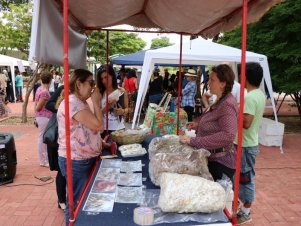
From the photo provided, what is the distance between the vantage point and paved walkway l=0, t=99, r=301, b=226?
3.82m

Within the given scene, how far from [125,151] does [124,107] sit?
123cm

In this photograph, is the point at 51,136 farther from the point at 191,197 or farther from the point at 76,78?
the point at 191,197

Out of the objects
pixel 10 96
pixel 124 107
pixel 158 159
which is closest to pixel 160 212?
pixel 158 159

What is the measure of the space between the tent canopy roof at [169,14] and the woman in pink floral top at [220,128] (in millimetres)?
A: 533

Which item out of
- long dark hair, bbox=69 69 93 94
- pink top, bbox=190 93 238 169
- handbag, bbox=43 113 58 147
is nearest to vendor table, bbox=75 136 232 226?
pink top, bbox=190 93 238 169

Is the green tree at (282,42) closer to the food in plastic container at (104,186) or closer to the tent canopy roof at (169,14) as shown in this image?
the tent canopy roof at (169,14)

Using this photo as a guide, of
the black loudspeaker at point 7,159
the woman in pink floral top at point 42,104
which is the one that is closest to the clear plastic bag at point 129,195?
the black loudspeaker at point 7,159

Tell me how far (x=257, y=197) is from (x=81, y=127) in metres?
3.06

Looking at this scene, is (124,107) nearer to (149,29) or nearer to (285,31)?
(149,29)

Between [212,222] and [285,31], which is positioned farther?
[285,31]

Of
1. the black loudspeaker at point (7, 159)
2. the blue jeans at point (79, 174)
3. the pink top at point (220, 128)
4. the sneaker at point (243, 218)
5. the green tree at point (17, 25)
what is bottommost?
the sneaker at point (243, 218)

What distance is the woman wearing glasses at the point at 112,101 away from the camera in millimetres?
4121

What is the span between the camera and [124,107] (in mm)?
4266

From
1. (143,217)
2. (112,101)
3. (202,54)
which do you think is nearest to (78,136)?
(143,217)
